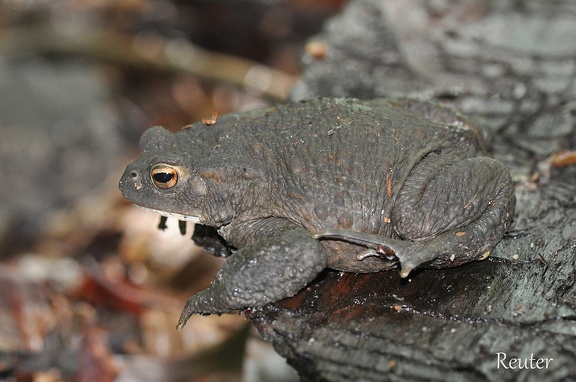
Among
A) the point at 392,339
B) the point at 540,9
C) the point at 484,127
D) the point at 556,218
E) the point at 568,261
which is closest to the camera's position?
the point at 392,339

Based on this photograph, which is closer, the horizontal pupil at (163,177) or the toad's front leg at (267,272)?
the toad's front leg at (267,272)

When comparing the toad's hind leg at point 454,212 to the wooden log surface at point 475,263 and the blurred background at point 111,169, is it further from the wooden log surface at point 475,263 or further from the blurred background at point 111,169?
the blurred background at point 111,169

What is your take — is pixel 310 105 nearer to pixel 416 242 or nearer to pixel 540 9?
pixel 416 242

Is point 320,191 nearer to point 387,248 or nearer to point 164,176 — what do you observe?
point 387,248

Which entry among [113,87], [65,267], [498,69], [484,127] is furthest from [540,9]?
[113,87]

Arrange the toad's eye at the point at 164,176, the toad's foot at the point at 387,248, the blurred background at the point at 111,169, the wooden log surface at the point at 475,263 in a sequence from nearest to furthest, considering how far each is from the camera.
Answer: the wooden log surface at the point at 475,263
the toad's foot at the point at 387,248
the toad's eye at the point at 164,176
the blurred background at the point at 111,169

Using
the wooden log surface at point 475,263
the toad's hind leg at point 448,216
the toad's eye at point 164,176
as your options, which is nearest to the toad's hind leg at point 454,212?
the toad's hind leg at point 448,216

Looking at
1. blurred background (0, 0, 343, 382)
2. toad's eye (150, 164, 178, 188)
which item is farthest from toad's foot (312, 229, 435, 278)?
blurred background (0, 0, 343, 382)
